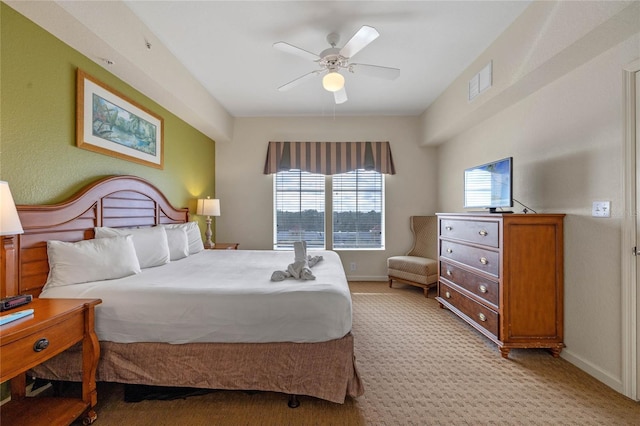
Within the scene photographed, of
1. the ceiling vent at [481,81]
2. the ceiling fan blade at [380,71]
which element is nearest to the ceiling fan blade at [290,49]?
the ceiling fan blade at [380,71]

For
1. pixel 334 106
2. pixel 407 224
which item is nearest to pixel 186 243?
pixel 334 106

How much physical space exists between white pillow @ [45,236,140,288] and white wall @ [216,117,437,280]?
265cm

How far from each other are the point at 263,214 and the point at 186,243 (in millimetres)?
1809

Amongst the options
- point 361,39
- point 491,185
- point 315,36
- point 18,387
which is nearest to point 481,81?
point 491,185

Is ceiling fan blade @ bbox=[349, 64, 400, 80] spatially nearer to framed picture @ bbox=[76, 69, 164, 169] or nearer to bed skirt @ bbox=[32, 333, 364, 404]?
framed picture @ bbox=[76, 69, 164, 169]

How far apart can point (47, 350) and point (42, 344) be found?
0.18ft

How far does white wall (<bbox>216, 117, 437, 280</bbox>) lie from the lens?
15.4ft

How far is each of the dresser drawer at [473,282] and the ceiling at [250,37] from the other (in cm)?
228

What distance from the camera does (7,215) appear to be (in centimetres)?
129

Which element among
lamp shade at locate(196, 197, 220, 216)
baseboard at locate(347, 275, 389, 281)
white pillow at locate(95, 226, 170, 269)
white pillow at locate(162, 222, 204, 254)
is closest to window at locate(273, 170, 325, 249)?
baseboard at locate(347, 275, 389, 281)

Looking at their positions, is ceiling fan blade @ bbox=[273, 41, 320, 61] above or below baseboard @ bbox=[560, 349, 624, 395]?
above

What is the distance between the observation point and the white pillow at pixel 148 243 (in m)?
2.31

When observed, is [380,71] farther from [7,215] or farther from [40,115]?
[7,215]

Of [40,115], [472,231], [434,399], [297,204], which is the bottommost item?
[434,399]
